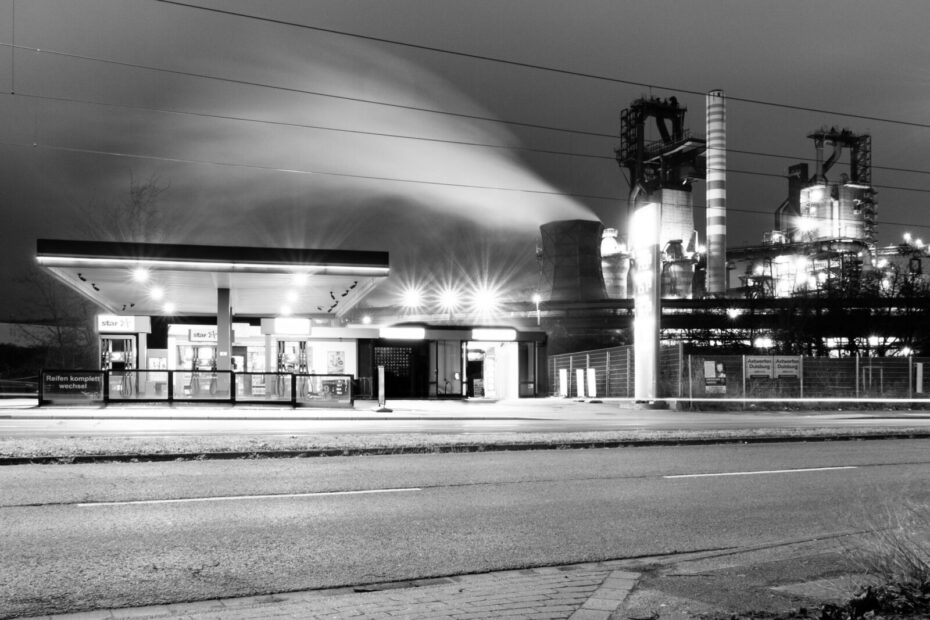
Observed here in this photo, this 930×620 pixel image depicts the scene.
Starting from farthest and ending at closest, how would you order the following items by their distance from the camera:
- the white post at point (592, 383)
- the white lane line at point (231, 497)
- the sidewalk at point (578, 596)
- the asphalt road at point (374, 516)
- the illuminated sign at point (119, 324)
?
the white post at point (592, 383) → the illuminated sign at point (119, 324) → the white lane line at point (231, 497) → the asphalt road at point (374, 516) → the sidewalk at point (578, 596)

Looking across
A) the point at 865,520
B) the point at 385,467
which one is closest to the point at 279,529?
the point at 385,467

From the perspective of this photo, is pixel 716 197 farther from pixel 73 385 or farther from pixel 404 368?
pixel 73 385

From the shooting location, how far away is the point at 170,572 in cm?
591

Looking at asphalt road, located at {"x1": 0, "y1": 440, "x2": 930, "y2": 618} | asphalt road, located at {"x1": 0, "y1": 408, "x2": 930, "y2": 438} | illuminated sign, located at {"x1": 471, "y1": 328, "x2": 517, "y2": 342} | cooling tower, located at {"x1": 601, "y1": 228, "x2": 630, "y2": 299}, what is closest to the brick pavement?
asphalt road, located at {"x1": 0, "y1": 440, "x2": 930, "y2": 618}

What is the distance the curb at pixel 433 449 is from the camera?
38.5 feet

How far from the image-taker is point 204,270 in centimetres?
2783

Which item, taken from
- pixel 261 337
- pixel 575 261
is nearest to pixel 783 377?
pixel 261 337

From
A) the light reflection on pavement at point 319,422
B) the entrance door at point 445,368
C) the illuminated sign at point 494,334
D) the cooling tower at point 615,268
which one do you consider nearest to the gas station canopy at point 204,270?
the light reflection on pavement at point 319,422

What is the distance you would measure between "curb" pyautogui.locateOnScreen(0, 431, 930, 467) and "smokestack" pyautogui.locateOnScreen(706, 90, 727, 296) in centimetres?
9722

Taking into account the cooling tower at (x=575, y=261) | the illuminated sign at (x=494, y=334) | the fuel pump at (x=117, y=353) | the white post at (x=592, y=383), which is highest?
the cooling tower at (x=575, y=261)

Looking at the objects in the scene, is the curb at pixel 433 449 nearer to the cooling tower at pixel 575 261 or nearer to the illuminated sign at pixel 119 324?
the illuminated sign at pixel 119 324

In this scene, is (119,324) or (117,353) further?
(117,353)

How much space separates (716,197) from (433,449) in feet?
347

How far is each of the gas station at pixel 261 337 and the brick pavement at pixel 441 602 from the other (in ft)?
74.1
